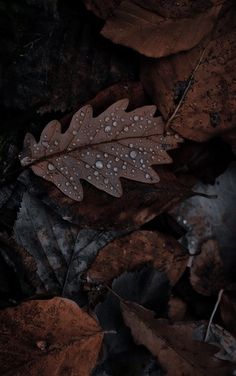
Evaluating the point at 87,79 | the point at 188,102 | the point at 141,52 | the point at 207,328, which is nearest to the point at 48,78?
the point at 87,79

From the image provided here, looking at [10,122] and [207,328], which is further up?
[10,122]

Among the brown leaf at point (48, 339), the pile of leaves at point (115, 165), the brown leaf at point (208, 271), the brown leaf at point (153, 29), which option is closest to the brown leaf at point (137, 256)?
the pile of leaves at point (115, 165)

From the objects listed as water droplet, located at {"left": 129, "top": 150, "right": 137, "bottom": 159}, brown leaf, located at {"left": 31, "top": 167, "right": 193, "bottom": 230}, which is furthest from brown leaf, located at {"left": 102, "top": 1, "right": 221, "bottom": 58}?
brown leaf, located at {"left": 31, "top": 167, "right": 193, "bottom": 230}

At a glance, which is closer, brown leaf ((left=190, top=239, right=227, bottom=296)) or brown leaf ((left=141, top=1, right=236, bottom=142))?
brown leaf ((left=141, top=1, right=236, bottom=142))

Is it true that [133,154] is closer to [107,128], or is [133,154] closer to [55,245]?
[107,128]

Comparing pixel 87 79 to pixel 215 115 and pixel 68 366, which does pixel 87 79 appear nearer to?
pixel 215 115

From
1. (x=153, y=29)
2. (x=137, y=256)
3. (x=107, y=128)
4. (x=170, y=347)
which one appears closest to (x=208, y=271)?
(x=137, y=256)

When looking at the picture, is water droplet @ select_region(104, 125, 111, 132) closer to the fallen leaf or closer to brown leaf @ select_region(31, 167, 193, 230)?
brown leaf @ select_region(31, 167, 193, 230)
